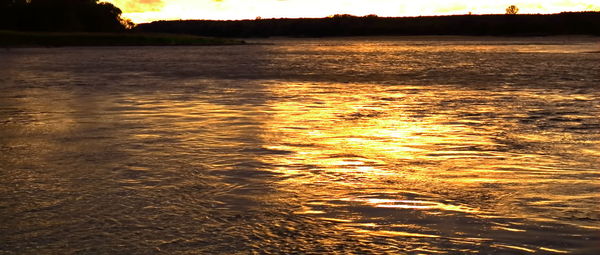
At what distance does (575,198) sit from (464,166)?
1588 mm

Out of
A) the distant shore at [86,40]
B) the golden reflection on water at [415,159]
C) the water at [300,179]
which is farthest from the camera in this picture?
the distant shore at [86,40]

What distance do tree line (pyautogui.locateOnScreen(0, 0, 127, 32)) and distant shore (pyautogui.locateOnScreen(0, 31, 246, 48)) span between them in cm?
793

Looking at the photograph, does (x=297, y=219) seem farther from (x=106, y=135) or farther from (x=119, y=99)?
(x=119, y=99)

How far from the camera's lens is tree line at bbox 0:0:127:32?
3829 inches

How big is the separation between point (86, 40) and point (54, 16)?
13.6 metres

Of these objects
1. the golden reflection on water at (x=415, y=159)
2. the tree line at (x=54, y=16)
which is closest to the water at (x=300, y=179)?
the golden reflection on water at (x=415, y=159)

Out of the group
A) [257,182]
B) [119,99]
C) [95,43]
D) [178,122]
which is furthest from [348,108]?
[95,43]

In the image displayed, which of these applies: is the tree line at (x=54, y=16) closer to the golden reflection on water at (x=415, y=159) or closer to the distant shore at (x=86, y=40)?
the distant shore at (x=86, y=40)

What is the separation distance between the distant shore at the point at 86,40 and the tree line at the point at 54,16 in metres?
7.93

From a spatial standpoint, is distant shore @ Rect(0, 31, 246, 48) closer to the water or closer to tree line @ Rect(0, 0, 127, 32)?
tree line @ Rect(0, 0, 127, 32)

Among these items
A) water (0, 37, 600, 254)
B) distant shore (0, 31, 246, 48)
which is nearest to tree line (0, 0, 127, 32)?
distant shore (0, 31, 246, 48)

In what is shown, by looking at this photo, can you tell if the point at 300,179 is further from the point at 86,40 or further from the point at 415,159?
the point at 86,40

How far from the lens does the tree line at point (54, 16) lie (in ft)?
319

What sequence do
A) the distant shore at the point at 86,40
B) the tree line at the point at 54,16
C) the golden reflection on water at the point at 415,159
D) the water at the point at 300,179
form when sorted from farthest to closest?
the tree line at the point at 54,16 < the distant shore at the point at 86,40 < the golden reflection on water at the point at 415,159 < the water at the point at 300,179
